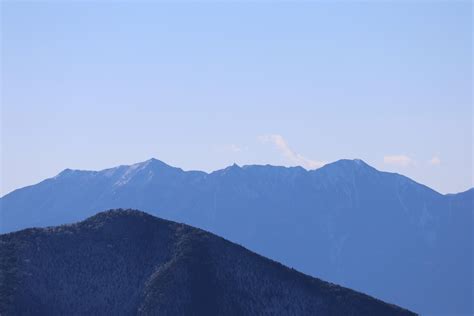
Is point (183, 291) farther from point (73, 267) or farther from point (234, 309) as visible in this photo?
point (73, 267)

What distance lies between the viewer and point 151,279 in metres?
115

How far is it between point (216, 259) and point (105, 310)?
56.8 feet

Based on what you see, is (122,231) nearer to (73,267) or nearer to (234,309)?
(73,267)

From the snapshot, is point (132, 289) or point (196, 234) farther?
point (196, 234)

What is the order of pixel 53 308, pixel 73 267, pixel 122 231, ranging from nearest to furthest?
1. pixel 53 308
2. pixel 73 267
3. pixel 122 231

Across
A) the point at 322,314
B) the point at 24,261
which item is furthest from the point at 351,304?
the point at 24,261

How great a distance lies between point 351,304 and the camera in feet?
379

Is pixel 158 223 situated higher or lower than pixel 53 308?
higher

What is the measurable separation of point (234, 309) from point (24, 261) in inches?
1173

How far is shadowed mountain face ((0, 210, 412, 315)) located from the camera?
368 ft

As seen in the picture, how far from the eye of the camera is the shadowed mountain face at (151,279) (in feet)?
368

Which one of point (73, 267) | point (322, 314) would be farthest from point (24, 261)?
point (322, 314)

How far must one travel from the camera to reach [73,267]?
11812 centimetres

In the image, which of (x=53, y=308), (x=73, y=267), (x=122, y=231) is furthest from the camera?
(x=122, y=231)
